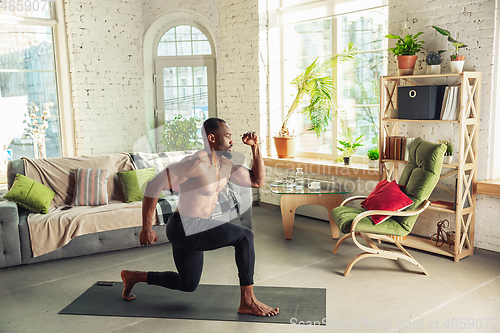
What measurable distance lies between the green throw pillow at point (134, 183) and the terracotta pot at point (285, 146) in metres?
1.92

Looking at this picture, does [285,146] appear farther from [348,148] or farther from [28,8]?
[28,8]

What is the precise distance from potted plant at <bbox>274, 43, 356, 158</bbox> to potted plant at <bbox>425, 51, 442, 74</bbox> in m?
1.36

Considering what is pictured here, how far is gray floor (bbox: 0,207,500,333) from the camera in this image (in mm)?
2990

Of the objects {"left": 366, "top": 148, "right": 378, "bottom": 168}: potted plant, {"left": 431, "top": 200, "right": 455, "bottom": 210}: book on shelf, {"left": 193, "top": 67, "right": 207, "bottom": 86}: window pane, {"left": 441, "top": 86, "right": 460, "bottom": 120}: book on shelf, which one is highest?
{"left": 193, "top": 67, "right": 207, "bottom": 86}: window pane

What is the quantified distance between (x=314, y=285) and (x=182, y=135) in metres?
4.33

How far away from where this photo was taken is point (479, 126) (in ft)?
13.8

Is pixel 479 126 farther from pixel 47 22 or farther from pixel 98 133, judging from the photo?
pixel 47 22

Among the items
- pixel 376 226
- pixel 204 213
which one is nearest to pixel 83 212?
pixel 204 213

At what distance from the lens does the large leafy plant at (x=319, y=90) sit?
5684mm

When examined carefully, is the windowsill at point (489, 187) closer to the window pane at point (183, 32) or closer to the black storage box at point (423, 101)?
the black storage box at point (423, 101)

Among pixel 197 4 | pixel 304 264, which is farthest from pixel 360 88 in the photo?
pixel 197 4

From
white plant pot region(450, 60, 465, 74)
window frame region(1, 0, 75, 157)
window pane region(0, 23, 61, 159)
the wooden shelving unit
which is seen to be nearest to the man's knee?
the wooden shelving unit

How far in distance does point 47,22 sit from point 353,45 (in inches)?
179

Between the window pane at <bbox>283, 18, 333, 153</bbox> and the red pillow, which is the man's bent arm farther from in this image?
the window pane at <bbox>283, 18, 333, 153</bbox>
